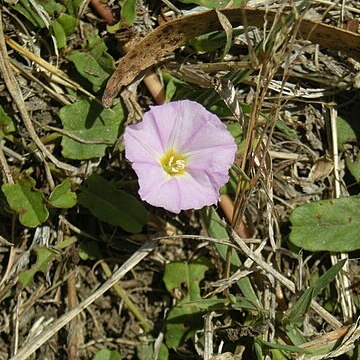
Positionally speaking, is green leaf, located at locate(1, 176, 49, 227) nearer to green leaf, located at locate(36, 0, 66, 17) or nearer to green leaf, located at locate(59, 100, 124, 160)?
green leaf, located at locate(59, 100, 124, 160)

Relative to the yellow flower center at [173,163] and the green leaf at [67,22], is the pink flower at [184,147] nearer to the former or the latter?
the yellow flower center at [173,163]

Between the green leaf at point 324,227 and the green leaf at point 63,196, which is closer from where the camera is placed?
the green leaf at point 63,196

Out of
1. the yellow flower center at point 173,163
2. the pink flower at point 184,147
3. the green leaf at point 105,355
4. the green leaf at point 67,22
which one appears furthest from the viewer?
the green leaf at point 105,355

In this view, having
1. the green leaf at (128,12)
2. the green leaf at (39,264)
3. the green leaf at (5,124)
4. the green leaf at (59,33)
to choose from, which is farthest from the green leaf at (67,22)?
the green leaf at (39,264)

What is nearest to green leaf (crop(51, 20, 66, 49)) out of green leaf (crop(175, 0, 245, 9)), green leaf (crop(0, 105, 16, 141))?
green leaf (crop(0, 105, 16, 141))

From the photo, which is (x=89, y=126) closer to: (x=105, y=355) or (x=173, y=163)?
(x=173, y=163)

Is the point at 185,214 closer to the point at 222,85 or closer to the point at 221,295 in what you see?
the point at 221,295

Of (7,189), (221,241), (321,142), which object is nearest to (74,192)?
(7,189)
